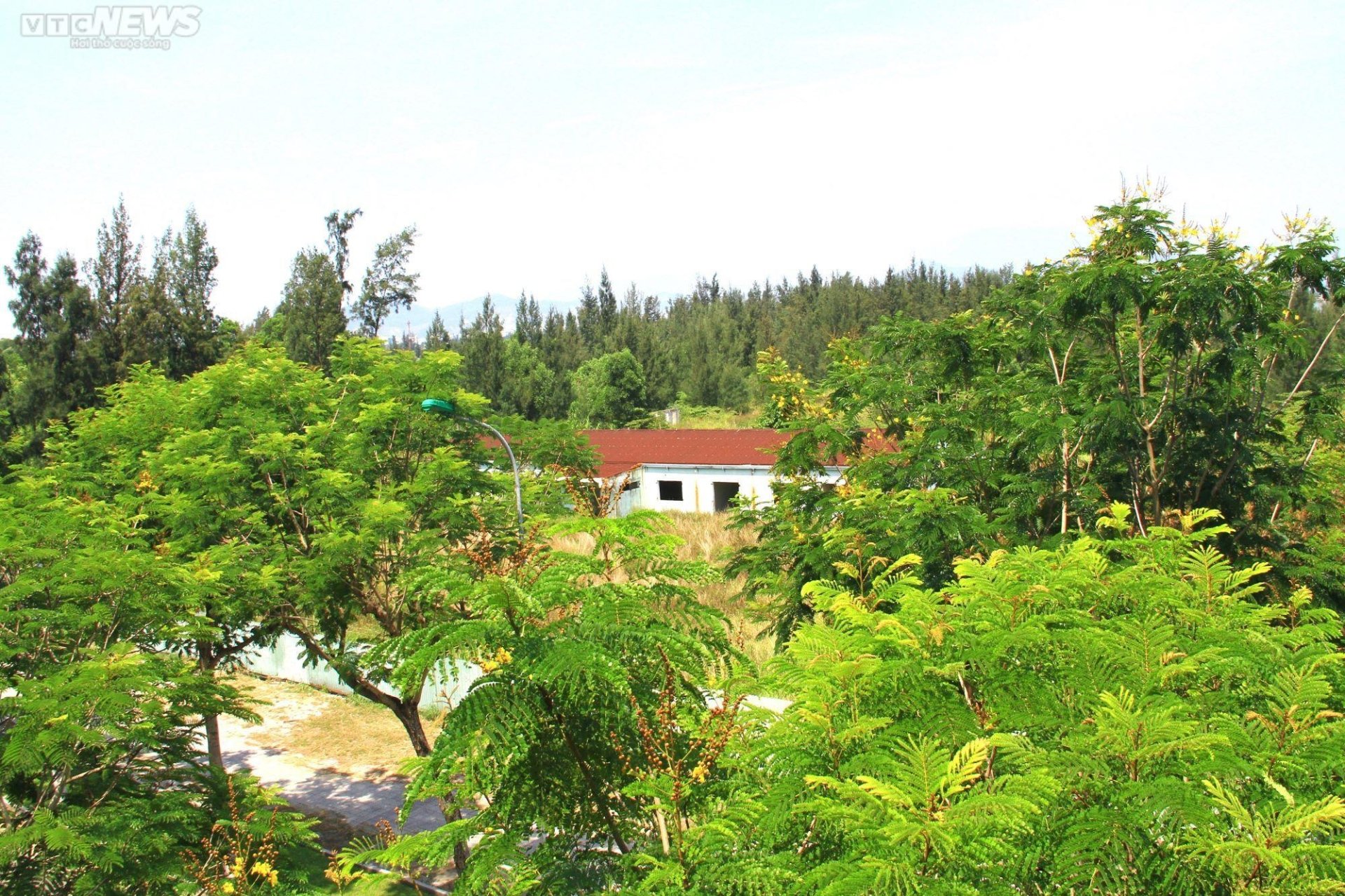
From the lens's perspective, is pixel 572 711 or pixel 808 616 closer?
pixel 572 711

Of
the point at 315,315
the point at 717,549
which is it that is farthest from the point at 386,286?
the point at 717,549

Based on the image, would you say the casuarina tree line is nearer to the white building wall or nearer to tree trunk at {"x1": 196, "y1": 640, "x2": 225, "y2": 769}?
tree trunk at {"x1": 196, "y1": 640, "x2": 225, "y2": 769}

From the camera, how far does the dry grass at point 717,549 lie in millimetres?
17375

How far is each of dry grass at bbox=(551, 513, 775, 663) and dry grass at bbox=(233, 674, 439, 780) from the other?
492 centimetres

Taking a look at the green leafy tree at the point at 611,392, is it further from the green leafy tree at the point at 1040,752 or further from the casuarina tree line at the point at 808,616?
the green leafy tree at the point at 1040,752

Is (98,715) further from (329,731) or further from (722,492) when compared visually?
(722,492)

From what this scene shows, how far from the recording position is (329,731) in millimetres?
17406

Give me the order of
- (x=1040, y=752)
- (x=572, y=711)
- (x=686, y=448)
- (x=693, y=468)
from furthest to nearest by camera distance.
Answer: (x=686, y=448) < (x=693, y=468) < (x=572, y=711) < (x=1040, y=752)

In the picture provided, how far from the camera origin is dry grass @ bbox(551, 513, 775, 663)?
684 inches

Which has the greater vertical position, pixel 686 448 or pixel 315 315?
pixel 315 315

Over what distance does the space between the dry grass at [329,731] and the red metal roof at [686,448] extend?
1381 centimetres

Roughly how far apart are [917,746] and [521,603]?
1.59 metres

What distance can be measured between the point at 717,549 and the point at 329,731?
10.2 m

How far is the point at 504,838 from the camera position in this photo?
12.0 feet
